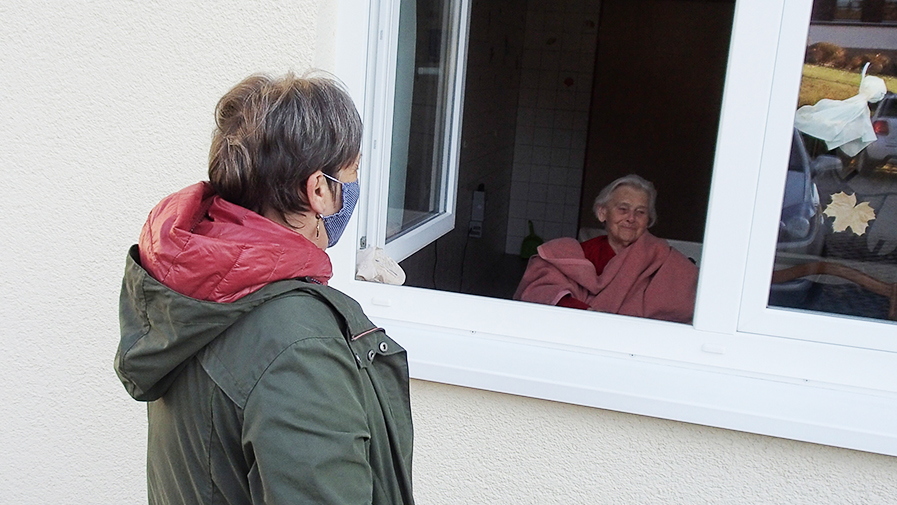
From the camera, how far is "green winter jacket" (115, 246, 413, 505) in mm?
942

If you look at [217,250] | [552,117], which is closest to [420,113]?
[217,250]

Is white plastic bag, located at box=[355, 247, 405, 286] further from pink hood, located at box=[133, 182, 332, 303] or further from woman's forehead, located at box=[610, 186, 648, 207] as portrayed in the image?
woman's forehead, located at box=[610, 186, 648, 207]

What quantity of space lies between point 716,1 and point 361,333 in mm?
5631

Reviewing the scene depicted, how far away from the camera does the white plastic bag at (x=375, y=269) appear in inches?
79.4

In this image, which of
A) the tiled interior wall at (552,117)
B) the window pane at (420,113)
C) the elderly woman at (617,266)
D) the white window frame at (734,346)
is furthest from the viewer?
the tiled interior wall at (552,117)

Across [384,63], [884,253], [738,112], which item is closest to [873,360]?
[884,253]

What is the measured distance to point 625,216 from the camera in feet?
10.3

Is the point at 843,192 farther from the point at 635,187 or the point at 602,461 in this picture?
the point at 635,187

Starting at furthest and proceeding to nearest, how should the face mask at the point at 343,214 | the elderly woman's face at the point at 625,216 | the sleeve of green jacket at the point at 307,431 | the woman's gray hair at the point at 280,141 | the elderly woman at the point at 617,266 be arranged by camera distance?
1. the elderly woman's face at the point at 625,216
2. the elderly woman at the point at 617,266
3. the face mask at the point at 343,214
4. the woman's gray hair at the point at 280,141
5. the sleeve of green jacket at the point at 307,431

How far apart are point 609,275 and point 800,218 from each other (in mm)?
1170

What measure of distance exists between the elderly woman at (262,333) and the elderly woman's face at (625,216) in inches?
83.6

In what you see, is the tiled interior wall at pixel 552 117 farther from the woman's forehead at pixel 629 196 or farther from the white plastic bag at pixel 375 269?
the white plastic bag at pixel 375 269

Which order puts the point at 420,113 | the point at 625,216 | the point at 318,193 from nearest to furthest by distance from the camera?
the point at 318,193 < the point at 420,113 < the point at 625,216

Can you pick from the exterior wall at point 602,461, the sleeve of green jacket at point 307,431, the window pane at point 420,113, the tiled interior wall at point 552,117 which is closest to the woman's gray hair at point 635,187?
the window pane at point 420,113
